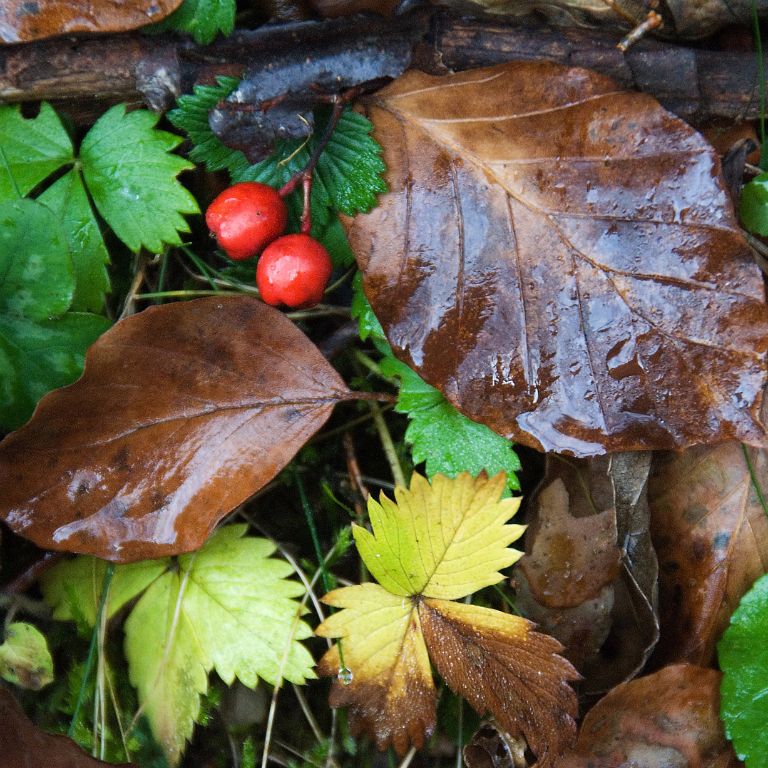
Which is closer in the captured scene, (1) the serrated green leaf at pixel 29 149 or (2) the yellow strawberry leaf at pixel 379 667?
(2) the yellow strawberry leaf at pixel 379 667

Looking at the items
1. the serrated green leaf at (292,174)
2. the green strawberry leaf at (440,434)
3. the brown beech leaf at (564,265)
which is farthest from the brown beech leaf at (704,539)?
the serrated green leaf at (292,174)

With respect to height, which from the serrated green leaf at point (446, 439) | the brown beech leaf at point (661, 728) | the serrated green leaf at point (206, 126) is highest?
the serrated green leaf at point (206, 126)

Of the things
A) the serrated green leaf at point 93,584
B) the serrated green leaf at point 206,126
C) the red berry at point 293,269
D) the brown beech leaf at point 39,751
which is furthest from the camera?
the serrated green leaf at point 93,584

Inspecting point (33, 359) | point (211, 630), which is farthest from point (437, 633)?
point (33, 359)

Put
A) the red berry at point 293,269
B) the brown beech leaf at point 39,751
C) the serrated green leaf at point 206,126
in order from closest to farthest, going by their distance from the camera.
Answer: the brown beech leaf at point 39,751
the red berry at point 293,269
the serrated green leaf at point 206,126

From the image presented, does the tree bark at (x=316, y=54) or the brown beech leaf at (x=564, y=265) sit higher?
the tree bark at (x=316, y=54)

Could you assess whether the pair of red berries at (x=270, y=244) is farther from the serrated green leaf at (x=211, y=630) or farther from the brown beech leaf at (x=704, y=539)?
the brown beech leaf at (x=704, y=539)
